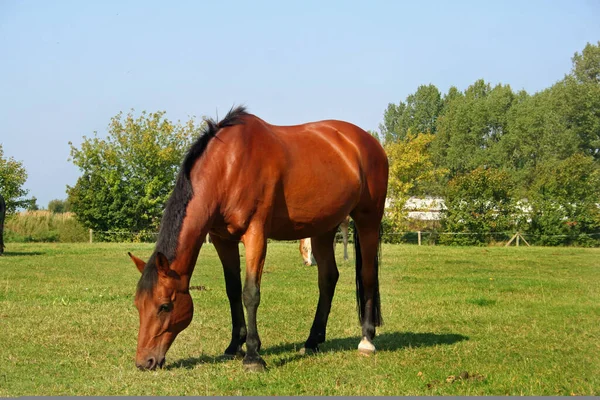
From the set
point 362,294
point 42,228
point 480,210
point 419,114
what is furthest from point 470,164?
point 362,294

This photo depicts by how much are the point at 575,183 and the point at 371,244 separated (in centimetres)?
2698

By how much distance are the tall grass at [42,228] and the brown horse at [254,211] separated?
31.0 metres

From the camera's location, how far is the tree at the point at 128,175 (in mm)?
38781

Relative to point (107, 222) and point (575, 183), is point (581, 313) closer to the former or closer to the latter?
point (575, 183)

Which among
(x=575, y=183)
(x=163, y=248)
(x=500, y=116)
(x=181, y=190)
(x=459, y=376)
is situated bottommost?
(x=459, y=376)

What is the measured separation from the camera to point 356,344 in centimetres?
669

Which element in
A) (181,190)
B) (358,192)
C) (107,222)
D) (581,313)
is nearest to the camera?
(181,190)

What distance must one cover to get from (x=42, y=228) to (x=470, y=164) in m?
32.7

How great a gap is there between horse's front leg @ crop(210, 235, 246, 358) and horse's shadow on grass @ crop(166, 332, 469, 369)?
0.17m

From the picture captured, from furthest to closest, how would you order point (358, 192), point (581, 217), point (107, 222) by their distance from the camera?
point (107, 222)
point (581, 217)
point (358, 192)

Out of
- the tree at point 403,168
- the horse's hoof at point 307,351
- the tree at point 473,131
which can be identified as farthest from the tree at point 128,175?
the horse's hoof at point 307,351

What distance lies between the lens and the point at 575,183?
101 feet

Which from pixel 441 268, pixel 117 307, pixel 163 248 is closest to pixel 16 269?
pixel 117 307

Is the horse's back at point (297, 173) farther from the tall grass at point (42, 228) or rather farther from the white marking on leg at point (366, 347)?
the tall grass at point (42, 228)
